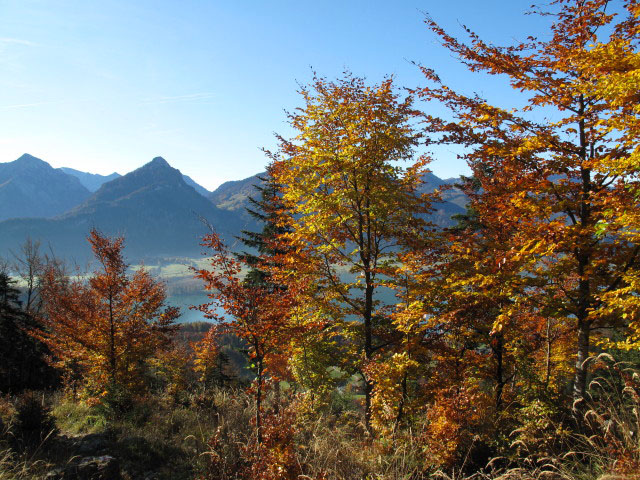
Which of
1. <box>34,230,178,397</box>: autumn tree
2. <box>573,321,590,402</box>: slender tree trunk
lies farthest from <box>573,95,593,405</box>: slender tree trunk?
<box>34,230,178,397</box>: autumn tree

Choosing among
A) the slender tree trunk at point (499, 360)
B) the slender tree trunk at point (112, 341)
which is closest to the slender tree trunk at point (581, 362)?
the slender tree trunk at point (499, 360)

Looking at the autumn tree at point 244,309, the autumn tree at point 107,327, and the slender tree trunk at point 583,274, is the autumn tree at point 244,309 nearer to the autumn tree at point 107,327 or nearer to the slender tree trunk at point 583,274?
the slender tree trunk at point 583,274

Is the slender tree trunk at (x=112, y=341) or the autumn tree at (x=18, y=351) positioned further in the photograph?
the autumn tree at (x=18, y=351)

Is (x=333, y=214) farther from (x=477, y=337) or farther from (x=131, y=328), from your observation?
(x=131, y=328)

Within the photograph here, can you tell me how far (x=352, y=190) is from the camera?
29.5ft

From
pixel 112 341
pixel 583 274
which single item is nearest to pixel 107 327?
pixel 112 341

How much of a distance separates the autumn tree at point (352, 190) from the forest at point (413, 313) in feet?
0.19

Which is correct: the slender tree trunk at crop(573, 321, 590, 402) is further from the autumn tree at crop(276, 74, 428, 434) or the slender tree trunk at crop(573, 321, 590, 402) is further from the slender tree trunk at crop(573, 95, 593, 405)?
the autumn tree at crop(276, 74, 428, 434)

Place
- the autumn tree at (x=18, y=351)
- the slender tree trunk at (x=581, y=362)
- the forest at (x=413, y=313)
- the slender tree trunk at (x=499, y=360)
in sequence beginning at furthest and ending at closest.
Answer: the autumn tree at (x=18, y=351), the slender tree trunk at (x=499, y=360), the slender tree trunk at (x=581, y=362), the forest at (x=413, y=313)

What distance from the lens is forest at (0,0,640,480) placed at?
16.4 feet

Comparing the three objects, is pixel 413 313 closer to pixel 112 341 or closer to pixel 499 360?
pixel 499 360

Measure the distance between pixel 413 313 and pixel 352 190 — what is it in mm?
3434

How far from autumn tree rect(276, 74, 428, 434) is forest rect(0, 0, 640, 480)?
2.2 inches

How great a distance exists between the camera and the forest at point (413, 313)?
16.4ft
